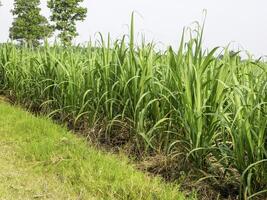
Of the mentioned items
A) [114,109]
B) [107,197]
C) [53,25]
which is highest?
[53,25]

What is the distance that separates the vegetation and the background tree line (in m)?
23.4

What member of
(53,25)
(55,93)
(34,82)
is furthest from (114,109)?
(53,25)

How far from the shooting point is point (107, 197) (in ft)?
8.48

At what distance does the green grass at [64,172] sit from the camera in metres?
2.63

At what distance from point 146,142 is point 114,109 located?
2.44 ft

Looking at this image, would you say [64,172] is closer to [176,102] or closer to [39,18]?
[176,102]

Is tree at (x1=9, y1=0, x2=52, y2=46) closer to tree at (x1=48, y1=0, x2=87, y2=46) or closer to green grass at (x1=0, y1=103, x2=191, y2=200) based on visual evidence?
tree at (x1=48, y1=0, x2=87, y2=46)

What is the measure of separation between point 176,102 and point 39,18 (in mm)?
33025

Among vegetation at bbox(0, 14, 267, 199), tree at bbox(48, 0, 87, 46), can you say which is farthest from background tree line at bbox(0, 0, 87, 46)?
vegetation at bbox(0, 14, 267, 199)

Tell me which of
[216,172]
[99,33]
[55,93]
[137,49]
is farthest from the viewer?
[55,93]

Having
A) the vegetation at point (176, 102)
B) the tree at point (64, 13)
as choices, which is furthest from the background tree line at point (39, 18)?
the vegetation at point (176, 102)

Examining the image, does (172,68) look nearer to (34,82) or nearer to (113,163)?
(113,163)

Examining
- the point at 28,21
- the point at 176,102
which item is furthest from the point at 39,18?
the point at 176,102

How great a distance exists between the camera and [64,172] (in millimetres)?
3021
